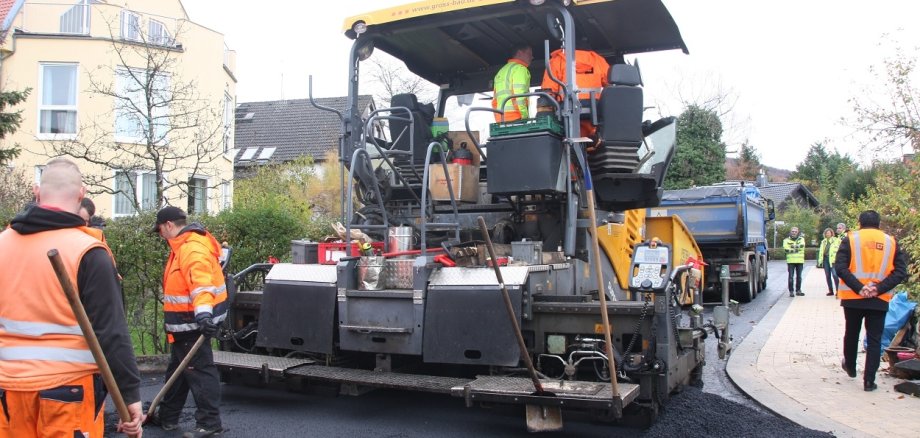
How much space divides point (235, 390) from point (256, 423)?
3.84 ft

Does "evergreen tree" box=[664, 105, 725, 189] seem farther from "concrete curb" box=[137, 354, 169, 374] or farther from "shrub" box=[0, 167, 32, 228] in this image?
"concrete curb" box=[137, 354, 169, 374]

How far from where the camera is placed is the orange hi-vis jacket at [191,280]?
4922 mm

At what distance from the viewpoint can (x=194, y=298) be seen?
16.0 feet

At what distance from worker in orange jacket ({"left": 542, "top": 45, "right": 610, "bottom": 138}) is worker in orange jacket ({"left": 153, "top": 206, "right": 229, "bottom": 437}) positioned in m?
2.93

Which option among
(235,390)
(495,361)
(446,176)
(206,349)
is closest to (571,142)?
(446,176)

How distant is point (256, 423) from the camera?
548 centimetres

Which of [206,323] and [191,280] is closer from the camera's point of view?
[206,323]

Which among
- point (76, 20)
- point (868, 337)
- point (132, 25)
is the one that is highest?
point (76, 20)

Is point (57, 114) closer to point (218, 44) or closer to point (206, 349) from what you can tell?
point (218, 44)

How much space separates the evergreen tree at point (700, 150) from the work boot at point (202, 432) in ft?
89.0

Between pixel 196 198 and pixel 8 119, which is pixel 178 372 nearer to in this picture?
pixel 8 119

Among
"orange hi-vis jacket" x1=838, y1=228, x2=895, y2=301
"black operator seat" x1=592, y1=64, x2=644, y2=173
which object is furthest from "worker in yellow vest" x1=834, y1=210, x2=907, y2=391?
"black operator seat" x1=592, y1=64, x2=644, y2=173

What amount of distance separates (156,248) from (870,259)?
23.3 ft

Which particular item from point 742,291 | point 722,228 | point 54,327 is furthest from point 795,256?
point 54,327
